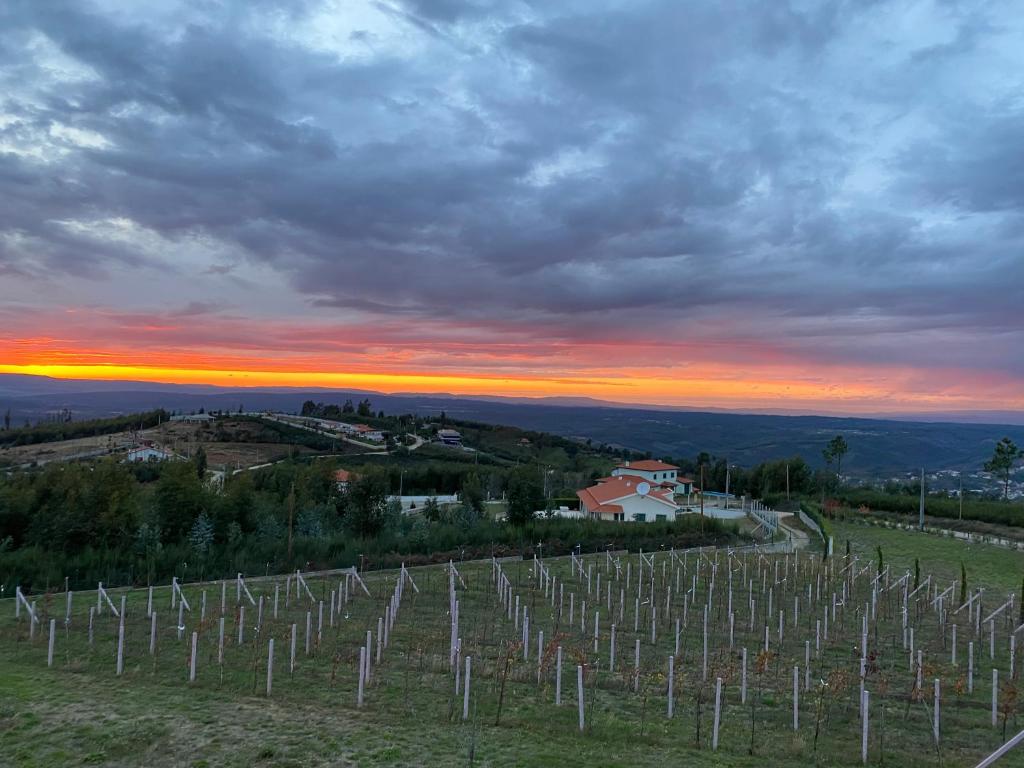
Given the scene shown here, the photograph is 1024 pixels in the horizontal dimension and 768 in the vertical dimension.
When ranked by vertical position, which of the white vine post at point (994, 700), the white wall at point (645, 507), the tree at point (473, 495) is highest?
the white vine post at point (994, 700)

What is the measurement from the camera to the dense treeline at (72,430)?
229ft

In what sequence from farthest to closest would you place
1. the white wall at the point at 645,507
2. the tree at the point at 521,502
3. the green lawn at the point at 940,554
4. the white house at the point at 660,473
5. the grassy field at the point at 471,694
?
1. the white house at the point at 660,473
2. the white wall at the point at 645,507
3. the tree at the point at 521,502
4. the green lawn at the point at 940,554
5. the grassy field at the point at 471,694

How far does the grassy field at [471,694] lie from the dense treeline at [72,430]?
6534 cm

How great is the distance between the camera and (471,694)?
8.75 m

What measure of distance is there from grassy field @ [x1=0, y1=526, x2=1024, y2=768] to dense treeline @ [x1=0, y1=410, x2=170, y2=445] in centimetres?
6534

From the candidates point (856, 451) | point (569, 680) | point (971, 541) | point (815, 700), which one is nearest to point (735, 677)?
point (815, 700)

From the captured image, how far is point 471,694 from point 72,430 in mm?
79330

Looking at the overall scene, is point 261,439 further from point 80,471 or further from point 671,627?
point 671,627

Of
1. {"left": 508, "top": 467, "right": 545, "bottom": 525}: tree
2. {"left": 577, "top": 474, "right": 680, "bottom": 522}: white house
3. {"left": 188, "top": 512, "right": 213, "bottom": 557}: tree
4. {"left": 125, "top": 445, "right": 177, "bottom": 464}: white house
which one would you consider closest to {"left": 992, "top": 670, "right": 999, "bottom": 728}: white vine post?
{"left": 188, "top": 512, "right": 213, "bottom": 557}: tree

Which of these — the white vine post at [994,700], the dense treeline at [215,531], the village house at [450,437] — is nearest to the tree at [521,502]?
the dense treeline at [215,531]

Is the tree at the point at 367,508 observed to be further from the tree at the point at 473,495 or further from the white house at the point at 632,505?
the white house at the point at 632,505

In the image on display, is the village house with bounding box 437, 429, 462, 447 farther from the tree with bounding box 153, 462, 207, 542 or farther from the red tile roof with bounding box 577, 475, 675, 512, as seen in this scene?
the tree with bounding box 153, 462, 207, 542

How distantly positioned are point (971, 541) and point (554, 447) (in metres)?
61.5

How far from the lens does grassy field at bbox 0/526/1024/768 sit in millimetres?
6988
